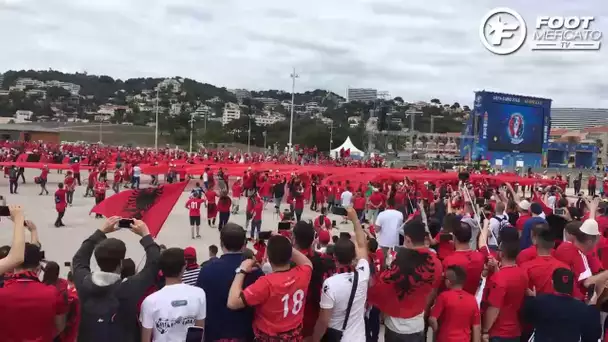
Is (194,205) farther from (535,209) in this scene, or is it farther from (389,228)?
(535,209)

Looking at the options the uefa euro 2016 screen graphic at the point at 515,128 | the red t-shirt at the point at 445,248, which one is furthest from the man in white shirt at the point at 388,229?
the uefa euro 2016 screen graphic at the point at 515,128

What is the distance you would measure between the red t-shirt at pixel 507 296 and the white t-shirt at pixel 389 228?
15.0ft

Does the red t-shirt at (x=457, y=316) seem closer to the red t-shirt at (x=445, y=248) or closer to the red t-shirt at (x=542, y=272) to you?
the red t-shirt at (x=542, y=272)

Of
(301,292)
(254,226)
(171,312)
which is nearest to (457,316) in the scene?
(301,292)

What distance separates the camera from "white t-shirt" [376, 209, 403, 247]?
8.82 metres

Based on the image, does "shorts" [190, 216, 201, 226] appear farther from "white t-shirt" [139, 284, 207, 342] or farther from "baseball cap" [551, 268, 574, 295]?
"baseball cap" [551, 268, 574, 295]

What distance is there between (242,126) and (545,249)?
9437 cm

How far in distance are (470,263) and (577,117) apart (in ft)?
597

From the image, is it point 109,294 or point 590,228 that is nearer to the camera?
point 109,294

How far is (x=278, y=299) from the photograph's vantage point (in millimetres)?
3400

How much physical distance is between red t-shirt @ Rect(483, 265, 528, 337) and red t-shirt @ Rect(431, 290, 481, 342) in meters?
0.20

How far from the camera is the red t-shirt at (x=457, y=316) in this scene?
3.98 metres

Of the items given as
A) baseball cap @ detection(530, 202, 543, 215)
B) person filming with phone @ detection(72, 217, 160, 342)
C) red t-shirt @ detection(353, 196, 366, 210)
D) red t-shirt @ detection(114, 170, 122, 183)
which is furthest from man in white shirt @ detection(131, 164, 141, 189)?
Answer: person filming with phone @ detection(72, 217, 160, 342)

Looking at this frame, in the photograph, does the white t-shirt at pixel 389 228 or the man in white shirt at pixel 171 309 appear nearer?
the man in white shirt at pixel 171 309
